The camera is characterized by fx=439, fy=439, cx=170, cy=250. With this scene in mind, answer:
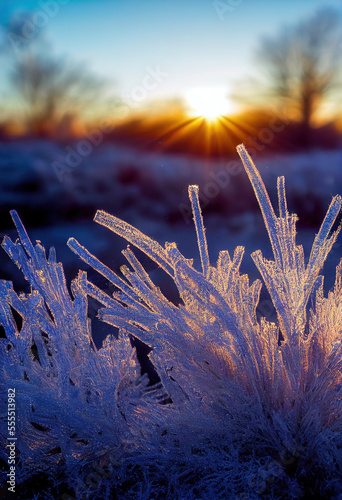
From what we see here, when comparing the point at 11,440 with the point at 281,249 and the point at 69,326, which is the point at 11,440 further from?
the point at 281,249

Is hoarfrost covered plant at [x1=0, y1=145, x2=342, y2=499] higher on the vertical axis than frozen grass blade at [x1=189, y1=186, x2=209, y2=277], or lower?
lower

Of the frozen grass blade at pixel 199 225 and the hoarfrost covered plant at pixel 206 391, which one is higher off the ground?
the frozen grass blade at pixel 199 225

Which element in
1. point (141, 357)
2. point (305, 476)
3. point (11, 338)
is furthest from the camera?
point (141, 357)

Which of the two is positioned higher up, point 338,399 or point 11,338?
point 11,338

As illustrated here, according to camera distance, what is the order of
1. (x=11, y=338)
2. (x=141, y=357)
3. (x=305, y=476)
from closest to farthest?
(x=305, y=476)
(x=11, y=338)
(x=141, y=357)

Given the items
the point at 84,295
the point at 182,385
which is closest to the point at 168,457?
the point at 182,385

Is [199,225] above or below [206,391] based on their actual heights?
above

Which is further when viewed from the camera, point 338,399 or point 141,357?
point 141,357

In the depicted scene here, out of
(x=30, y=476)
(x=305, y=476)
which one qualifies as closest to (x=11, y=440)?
(x=30, y=476)
